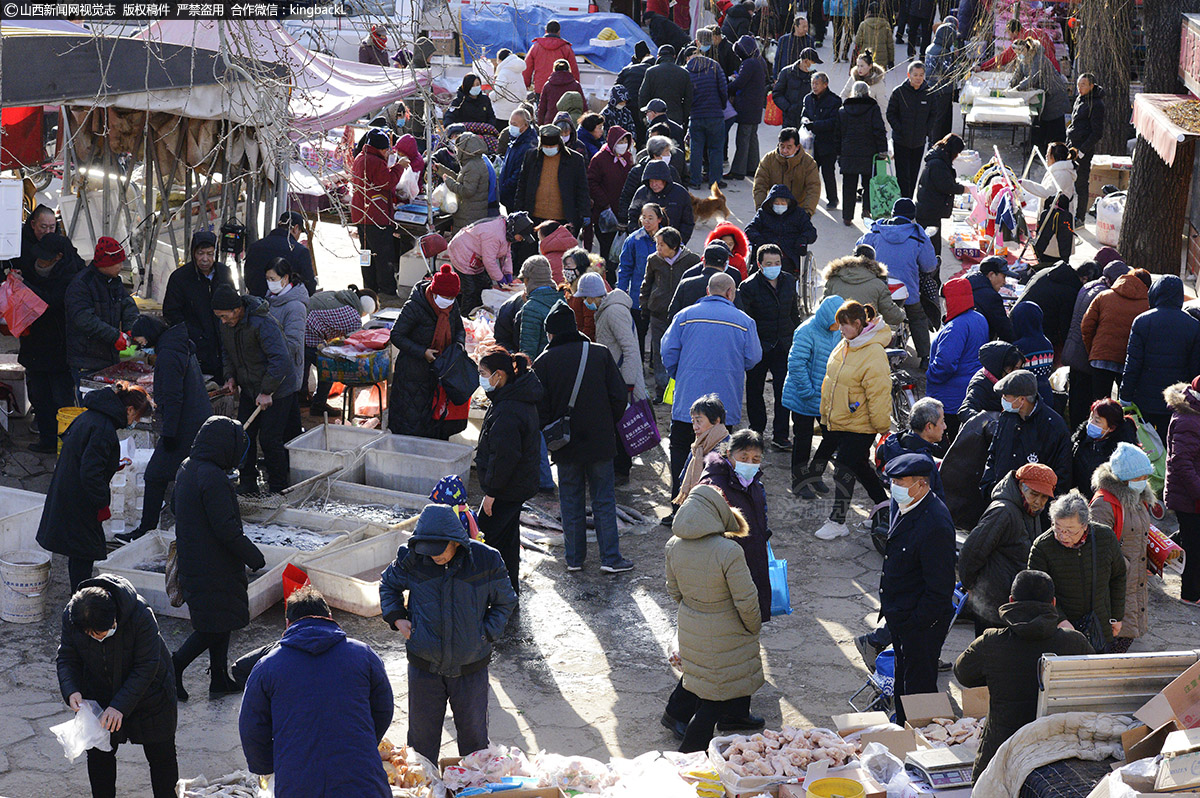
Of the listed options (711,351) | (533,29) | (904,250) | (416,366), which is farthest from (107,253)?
(533,29)

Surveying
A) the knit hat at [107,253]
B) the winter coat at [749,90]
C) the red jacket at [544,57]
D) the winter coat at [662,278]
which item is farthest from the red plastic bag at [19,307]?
the red jacket at [544,57]

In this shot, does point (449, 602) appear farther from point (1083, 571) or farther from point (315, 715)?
point (1083, 571)

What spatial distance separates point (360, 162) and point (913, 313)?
5.40m

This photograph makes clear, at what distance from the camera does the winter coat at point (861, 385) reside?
8281mm

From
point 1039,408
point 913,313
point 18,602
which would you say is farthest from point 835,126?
point 18,602

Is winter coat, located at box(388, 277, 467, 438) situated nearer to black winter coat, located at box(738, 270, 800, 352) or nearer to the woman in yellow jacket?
black winter coat, located at box(738, 270, 800, 352)

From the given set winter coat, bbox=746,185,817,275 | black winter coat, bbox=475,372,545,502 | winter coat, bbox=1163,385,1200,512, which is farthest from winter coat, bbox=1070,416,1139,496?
winter coat, bbox=746,185,817,275

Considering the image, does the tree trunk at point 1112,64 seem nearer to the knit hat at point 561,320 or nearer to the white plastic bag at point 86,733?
the knit hat at point 561,320

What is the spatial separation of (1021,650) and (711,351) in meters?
3.62

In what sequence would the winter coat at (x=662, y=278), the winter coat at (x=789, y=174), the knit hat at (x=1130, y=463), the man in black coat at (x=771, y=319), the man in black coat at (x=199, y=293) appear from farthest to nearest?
1. the winter coat at (x=789, y=174)
2. the winter coat at (x=662, y=278)
3. the man in black coat at (x=771, y=319)
4. the man in black coat at (x=199, y=293)
5. the knit hat at (x=1130, y=463)

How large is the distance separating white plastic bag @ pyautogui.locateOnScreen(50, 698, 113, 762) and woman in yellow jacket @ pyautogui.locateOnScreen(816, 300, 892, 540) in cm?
487

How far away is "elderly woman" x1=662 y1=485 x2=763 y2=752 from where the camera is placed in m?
5.88

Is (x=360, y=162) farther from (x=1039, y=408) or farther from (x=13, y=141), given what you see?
(x=1039, y=408)

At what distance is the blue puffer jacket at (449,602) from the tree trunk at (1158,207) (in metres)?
10.2
